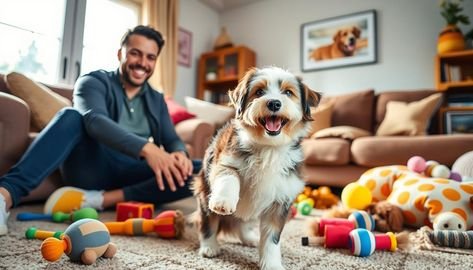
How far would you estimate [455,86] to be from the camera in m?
3.19

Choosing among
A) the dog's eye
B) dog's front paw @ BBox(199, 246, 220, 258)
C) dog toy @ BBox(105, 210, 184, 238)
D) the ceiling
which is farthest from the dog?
dog's front paw @ BBox(199, 246, 220, 258)

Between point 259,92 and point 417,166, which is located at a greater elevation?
point 259,92

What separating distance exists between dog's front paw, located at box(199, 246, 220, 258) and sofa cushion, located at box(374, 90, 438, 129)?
2.49 m

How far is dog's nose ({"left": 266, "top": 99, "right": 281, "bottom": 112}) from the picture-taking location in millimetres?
918

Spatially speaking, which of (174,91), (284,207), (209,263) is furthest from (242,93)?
(174,91)

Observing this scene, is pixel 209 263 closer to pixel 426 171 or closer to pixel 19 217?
pixel 19 217

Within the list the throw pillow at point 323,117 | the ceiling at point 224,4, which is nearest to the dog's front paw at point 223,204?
the throw pillow at point 323,117

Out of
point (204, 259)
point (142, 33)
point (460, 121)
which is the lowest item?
point (204, 259)

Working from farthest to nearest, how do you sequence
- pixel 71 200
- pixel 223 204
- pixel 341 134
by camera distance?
1. pixel 341 134
2. pixel 71 200
3. pixel 223 204

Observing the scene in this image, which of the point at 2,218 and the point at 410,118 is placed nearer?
the point at 2,218

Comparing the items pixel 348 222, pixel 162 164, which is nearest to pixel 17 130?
pixel 162 164

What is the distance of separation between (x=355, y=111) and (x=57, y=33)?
103 inches

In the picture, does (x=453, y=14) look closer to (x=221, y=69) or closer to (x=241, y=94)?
(x=221, y=69)

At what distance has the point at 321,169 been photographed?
257 centimetres
